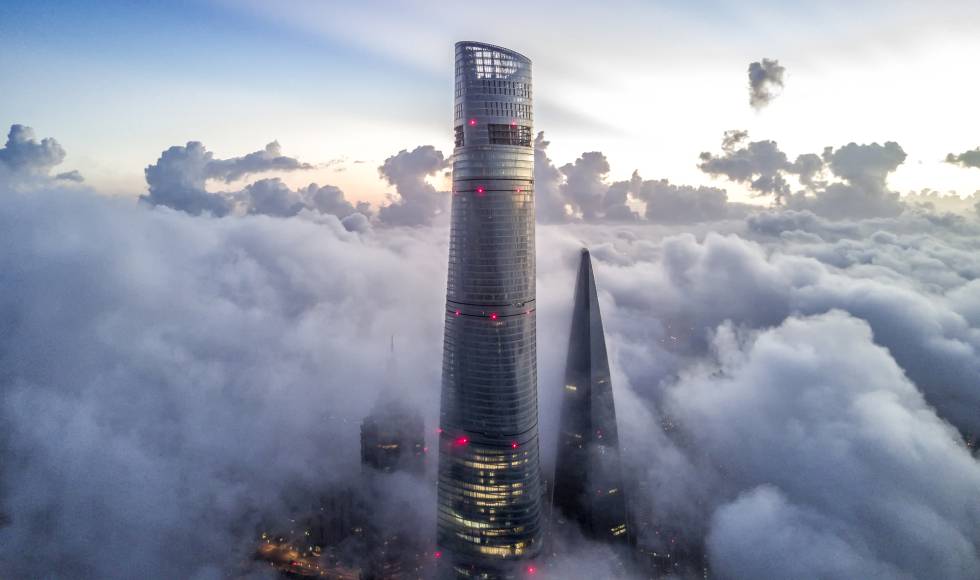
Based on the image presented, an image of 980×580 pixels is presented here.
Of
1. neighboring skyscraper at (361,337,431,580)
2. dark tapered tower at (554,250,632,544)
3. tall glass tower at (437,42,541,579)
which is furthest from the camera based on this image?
neighboring skyscraper at (361,337,431,580)

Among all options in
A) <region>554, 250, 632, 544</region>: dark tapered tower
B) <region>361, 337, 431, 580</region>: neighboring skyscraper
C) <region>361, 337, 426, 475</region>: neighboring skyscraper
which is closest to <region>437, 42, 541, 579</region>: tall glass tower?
<region>554, 250, 632, 544</region>: dark tapered tower

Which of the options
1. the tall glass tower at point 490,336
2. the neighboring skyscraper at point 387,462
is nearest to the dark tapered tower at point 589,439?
the tall glass tower at point 490,336

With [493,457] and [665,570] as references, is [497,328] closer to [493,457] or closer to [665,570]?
[493,457]

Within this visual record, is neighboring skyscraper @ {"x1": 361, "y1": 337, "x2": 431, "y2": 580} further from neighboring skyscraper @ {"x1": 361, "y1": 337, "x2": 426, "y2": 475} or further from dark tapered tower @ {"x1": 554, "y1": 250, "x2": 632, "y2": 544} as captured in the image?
dark tapered tower @ {"x1": 554, "y1": 250, "x2": 632, "y2": 544}

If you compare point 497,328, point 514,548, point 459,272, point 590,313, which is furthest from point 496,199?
point 514,548

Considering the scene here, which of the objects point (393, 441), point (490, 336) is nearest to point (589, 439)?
point (490, 336)

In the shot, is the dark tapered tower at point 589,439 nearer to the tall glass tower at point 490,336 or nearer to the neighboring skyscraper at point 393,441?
the tall glass tower at point 490,336

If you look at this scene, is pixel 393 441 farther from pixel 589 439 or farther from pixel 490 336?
pixel 490 336
